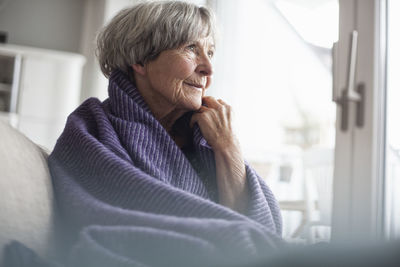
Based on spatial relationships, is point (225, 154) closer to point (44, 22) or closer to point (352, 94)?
point (352, 94)

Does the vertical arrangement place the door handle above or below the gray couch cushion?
above

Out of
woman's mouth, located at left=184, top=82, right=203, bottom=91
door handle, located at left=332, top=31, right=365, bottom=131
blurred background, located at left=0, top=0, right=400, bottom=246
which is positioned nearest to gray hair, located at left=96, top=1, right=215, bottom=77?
woman's mouth, located at left=184, top=82, right=203, bottom=91

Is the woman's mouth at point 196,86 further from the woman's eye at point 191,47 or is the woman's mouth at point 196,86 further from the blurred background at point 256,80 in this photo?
the blurred background at point 256,80

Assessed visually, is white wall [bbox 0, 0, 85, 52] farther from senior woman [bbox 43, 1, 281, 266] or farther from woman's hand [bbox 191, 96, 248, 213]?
woman's hand [bbox 191, 96, 248, 213]

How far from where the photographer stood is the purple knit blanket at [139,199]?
77 centimetres

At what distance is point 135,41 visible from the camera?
4.21ft

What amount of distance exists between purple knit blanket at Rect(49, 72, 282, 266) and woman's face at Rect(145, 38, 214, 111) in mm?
73

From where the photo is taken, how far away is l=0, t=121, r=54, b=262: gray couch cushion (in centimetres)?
88

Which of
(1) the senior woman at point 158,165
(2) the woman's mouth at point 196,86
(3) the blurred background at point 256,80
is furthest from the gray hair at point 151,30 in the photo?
(3) the blurred background at point 256,80

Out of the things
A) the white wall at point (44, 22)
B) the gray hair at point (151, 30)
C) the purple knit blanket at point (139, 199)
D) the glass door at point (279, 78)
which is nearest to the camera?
the purple knit blanket at point (139, 199)

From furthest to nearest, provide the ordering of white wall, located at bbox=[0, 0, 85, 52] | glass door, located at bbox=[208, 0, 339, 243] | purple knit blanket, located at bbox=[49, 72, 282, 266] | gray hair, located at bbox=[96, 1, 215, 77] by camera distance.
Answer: white wall, located at bbox=[0, 0, 85, 52] < glass door, located at bbox=[208, 0, 339, 243] < gray hair, located at bbox=[96, 1, 215, 77] < purple knit blanket, located at bbox=[49, 72, 282, 266]

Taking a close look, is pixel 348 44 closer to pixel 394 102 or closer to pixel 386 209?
pixel 394 102

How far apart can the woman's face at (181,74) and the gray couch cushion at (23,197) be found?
1.27ft

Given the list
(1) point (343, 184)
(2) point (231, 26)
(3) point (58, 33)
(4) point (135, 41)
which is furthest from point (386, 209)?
(3) point (58, 33)
